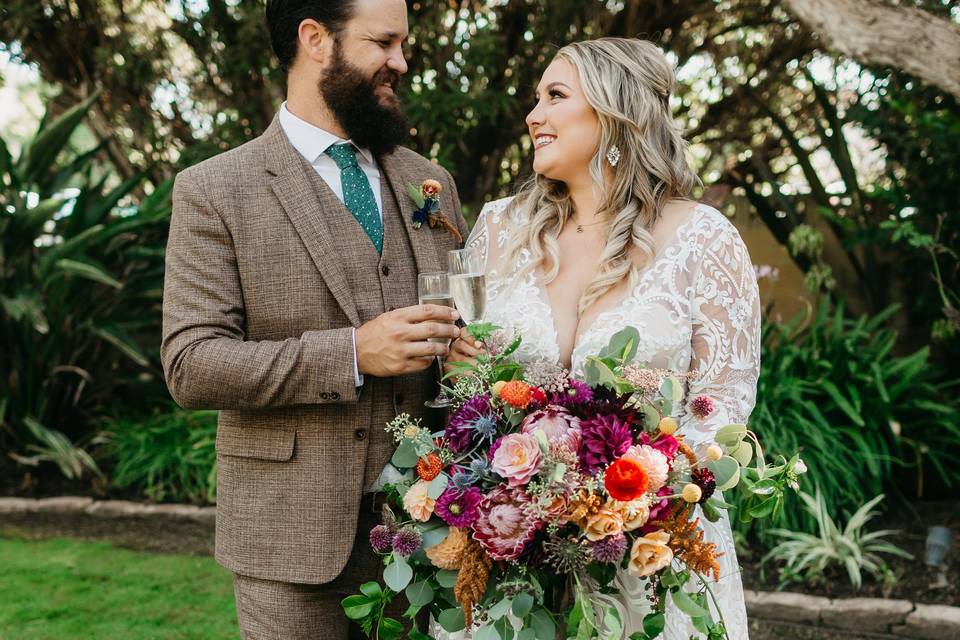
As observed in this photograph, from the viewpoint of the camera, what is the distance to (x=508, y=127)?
675 cm

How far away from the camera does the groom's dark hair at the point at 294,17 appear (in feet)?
8.24

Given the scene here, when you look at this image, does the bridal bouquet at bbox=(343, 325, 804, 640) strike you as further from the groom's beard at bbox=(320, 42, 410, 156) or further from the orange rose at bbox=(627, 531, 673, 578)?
the groom's beard at bbox=(320, 42, 410, 156)

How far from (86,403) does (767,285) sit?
5.44m

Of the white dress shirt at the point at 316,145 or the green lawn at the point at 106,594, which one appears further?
the green lawn at the point at 106,594

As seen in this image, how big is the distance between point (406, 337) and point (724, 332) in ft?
2.90

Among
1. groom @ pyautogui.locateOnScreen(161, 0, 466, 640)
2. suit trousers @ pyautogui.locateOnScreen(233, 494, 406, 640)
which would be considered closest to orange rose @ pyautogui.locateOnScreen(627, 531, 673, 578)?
groom @ pyautogui.locateOnScreen(161, 0, 466, 640)

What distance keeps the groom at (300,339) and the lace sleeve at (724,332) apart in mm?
724

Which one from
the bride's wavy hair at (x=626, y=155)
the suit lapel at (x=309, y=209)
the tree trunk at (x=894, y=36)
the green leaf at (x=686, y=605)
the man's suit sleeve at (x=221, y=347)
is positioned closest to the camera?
the green leaf at (x=686, y=605)

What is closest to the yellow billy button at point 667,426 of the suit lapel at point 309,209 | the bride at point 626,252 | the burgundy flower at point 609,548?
the burgundy flower at point 609,548

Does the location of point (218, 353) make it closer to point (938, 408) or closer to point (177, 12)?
point (938, 408)

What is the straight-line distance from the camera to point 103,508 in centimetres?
596

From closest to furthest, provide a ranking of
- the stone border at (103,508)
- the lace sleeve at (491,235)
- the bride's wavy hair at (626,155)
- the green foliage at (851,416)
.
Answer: the bride's wavy hair at (626,155)
the lace sleeve at (491,235)
the green foliage at (851,416)
the stone border at (103,508)

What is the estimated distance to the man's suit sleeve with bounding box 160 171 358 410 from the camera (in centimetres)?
214

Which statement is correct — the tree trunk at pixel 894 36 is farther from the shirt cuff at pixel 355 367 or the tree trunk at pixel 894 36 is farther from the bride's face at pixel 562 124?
the shirt cuff at pixel 355 367
